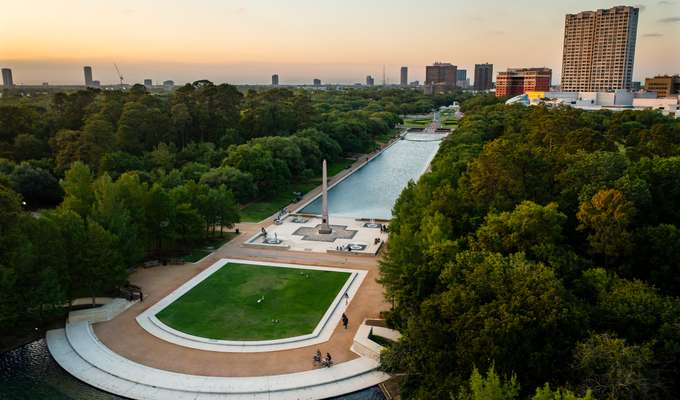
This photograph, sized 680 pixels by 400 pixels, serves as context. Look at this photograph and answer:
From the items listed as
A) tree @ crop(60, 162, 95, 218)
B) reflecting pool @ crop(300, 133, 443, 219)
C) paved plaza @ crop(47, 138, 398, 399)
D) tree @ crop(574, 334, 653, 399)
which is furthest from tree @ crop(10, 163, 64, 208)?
tree @ crop(574, 334, 653, 399)

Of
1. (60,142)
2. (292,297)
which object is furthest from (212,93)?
(292,297)

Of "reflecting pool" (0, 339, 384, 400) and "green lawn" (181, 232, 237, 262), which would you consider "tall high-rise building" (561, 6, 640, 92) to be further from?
"reflecting pool" (0, 339, 384, 400)

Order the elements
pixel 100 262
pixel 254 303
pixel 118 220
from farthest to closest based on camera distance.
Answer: pixel 118 220 < pixel 254 303 < pixel 100 262

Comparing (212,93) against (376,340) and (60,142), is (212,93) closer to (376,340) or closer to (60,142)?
(60,142)

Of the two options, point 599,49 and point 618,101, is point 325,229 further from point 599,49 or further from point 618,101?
point 599,49

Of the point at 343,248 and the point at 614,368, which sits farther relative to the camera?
the point at 343,248

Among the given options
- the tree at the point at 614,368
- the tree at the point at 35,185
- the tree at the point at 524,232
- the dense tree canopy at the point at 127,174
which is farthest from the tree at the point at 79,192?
the tree at the point at 614,368

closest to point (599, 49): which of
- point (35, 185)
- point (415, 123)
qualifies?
point (415, 123)
